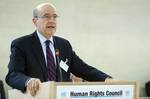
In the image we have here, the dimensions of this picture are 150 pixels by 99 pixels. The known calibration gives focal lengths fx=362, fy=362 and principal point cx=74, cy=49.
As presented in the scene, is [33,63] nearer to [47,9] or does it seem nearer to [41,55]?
[41,55]

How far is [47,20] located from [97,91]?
871 mm

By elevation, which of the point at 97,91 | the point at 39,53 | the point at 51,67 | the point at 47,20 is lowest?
the point at 97,91

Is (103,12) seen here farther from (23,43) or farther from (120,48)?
(23,43)

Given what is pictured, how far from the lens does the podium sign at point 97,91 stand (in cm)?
214

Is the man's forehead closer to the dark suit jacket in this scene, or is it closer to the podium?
the dark suit jacket

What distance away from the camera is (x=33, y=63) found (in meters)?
2.79

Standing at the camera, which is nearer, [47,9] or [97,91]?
[97,91]

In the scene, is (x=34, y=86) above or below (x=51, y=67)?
below

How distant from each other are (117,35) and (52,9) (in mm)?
4607

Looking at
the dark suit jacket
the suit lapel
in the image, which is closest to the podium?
the dark suit jacket

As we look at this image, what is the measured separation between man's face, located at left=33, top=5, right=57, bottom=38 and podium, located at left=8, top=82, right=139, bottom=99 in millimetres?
653

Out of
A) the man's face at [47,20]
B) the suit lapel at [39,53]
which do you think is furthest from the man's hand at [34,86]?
the man's face at [47,20]

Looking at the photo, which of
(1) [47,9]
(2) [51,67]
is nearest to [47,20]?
(1) [47,9]

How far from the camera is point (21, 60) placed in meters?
2.75
